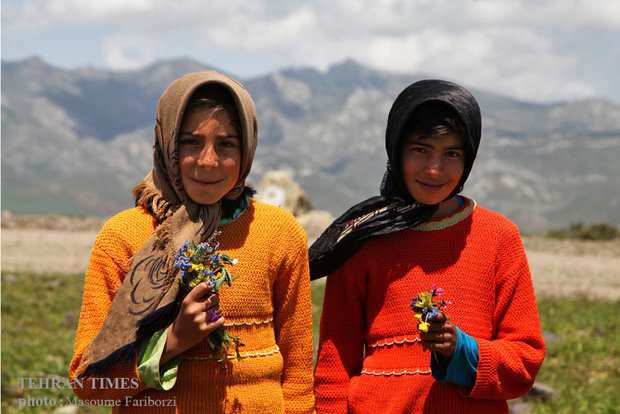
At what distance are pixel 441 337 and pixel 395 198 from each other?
0.64 m

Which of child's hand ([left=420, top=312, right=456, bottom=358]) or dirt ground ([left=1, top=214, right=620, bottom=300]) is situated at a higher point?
dirt ground ([left=1, top=214, right=620, bottom=300])

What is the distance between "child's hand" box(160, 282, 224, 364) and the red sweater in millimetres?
665

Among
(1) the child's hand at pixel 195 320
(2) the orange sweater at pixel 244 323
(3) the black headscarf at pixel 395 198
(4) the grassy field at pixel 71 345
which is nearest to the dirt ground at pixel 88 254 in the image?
(4) the grassy field at pixel 71 345

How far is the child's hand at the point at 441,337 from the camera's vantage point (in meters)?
2.29

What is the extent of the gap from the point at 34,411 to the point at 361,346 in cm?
356

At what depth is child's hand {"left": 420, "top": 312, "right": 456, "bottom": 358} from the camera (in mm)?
2293

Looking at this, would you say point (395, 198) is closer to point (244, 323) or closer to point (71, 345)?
point (244, 323)

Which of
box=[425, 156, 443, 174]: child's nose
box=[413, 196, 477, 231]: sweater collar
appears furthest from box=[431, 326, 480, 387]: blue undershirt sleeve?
box=[425, 156, 443, 174]: child's nose

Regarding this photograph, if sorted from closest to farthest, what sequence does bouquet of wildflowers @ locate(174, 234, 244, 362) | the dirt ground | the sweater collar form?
1. bouquet of wildflowers @ locate(174, 234, 244, 362)
2. the sweater collar
3. the dirt ground

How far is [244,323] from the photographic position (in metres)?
2.43

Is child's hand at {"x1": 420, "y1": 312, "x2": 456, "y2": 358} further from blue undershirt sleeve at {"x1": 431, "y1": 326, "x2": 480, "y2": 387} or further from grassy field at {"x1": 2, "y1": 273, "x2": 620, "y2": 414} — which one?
grassy field at {"x1": 2, "y1": 273, "x2": 620, "y2": 414}

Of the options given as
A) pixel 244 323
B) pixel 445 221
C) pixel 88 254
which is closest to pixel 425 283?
pixel 445 221

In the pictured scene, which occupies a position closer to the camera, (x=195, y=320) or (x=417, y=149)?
(x=195, y=320)

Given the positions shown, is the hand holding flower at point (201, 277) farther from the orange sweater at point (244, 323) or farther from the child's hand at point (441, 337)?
the child's hand at point (441, 337)
